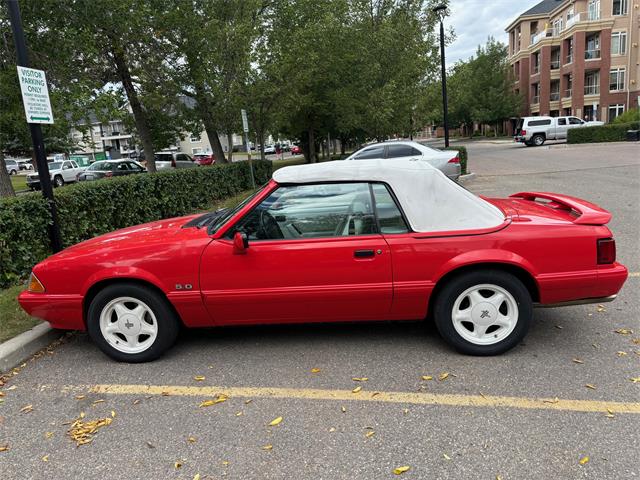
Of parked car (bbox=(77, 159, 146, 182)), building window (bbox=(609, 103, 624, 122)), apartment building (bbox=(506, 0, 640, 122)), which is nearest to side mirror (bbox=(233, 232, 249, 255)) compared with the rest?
parked car (bbox=(77, 159, 146, 182))

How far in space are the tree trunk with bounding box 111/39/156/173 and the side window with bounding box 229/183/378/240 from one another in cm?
1154

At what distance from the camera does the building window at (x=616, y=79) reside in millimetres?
41781

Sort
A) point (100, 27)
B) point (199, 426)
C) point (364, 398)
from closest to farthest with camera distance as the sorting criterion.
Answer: point (199, 426) → point (364, 398) → point (100, 27)

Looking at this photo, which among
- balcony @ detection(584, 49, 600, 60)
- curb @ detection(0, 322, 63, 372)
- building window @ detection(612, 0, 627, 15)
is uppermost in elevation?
building window @ detection(612, 0, 627, 15)

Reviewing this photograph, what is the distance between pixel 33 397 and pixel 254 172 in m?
14.2

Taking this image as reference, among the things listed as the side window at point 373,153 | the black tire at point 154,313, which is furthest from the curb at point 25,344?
the side window at point 373,153

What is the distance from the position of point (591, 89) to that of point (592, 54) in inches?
122

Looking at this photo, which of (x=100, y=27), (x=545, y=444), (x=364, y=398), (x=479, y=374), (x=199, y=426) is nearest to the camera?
(x=545, y=444)

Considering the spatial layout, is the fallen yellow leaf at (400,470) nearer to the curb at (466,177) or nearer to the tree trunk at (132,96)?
the tree trunk at (132,96)

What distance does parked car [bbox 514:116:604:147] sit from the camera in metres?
33.8

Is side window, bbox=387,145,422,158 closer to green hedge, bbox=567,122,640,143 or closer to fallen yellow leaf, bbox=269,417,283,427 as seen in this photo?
fallen yellow leaf, bbox=269,417,283,427

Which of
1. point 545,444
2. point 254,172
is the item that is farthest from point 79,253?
point 254,172

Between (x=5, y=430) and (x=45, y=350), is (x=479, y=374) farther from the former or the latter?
(x=45, y=350)

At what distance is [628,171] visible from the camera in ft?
48.3
